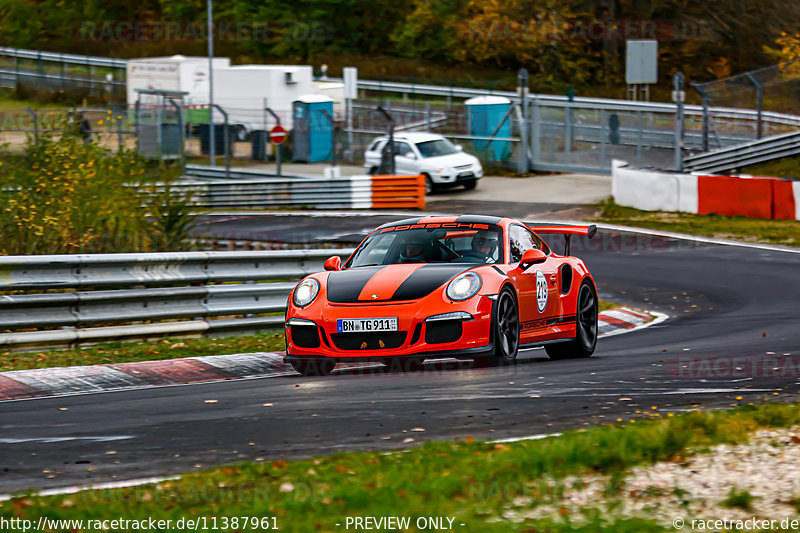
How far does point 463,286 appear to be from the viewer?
372 inches

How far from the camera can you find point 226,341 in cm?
1188

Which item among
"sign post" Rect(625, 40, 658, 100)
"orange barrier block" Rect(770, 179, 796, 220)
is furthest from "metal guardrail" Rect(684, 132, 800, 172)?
"orange barrier block" Rect(770, 179, 796, 220)

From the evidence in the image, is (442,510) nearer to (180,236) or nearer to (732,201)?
(180,236)

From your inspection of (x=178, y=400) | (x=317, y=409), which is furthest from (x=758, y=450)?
(x=178, y=400)

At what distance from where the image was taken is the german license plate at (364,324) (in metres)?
9.22

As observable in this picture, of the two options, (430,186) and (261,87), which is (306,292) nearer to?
(430,186)

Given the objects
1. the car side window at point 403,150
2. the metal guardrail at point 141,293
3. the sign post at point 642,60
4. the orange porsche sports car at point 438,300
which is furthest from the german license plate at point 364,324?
the sign post at point 642,60

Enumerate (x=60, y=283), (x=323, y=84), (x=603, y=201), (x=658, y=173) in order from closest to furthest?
(x=60, y=283) → (x=658, y=173) → (x=603, y=201) → (x=323, y=84)

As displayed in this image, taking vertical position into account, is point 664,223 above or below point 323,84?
below

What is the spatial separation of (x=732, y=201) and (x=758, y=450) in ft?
66.9

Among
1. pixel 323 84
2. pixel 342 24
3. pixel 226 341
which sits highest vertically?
pixel 342 24

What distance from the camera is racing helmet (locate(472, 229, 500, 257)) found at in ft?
34.0

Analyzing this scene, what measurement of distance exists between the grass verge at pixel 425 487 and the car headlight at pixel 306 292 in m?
3.58

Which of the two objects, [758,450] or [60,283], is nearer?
[758,450]
